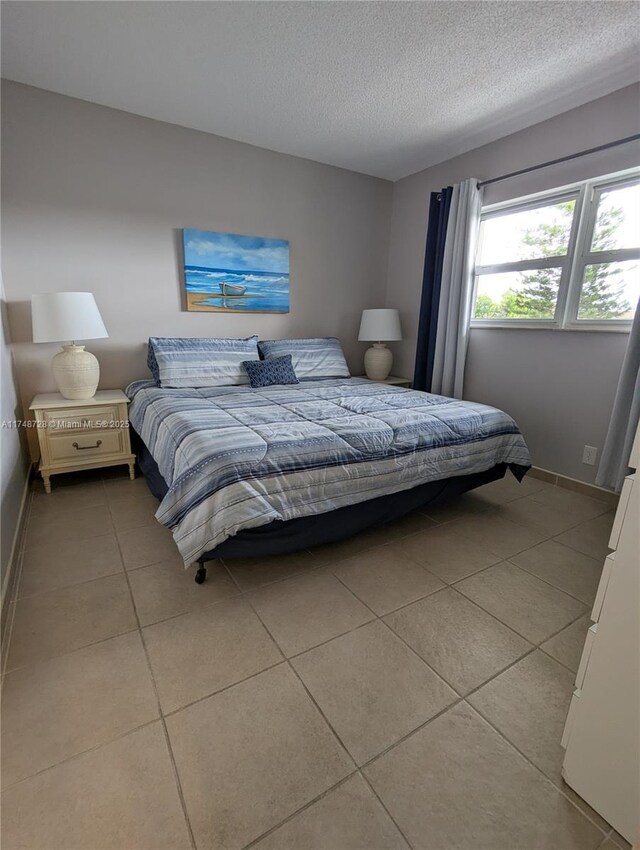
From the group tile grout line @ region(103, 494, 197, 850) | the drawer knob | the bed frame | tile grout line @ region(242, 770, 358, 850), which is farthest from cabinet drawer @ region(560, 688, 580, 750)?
the drawer knob

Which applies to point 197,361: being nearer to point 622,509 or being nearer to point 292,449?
point 292,449

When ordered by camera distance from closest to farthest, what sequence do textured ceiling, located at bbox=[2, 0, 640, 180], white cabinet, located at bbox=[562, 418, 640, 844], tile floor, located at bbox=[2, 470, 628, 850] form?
1. white cabinet, located at bbox=[562, 418, 640, 844]
2. tile floor, located at bbox=[2, 470, 628, 850]
3. textured ceiling, located at bbox=[2, 0, 640, 180]

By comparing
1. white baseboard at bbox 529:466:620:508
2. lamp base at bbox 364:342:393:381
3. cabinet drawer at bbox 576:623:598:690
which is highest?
lamp base at bbox 364:342:393:381

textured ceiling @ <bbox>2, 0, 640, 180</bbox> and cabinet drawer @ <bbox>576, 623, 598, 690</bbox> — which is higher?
textured ceiling @ <bbox>2, 0, 640, 180</bbox>

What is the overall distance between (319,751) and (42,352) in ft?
9.50

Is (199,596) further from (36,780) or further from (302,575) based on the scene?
(36,780)

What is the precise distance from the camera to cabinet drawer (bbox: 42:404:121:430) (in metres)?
2.43

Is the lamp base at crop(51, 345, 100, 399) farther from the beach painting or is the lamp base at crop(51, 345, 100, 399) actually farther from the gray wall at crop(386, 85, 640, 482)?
the gray wall at crop(386, 85, 640, 482)

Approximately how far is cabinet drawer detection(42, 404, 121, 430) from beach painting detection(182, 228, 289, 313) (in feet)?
3.61

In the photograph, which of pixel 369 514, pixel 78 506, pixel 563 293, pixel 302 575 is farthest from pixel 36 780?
pixel 563 293

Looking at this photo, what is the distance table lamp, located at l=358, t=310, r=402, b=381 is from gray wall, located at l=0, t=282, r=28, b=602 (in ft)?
8.81

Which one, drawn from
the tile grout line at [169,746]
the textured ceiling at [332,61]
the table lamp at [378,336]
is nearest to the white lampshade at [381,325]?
the table lamp at [378,336]

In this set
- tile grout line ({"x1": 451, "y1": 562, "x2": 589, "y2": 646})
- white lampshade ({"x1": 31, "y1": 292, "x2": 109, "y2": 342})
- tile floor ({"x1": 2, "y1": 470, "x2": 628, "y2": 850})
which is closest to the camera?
tile floor ({"x1": 2, "y1": 470, "x2": 628, "y2": 850})

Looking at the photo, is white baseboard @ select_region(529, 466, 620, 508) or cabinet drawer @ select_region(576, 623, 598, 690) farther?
white baseboard @ select_region(529, 466, 620, 508)
